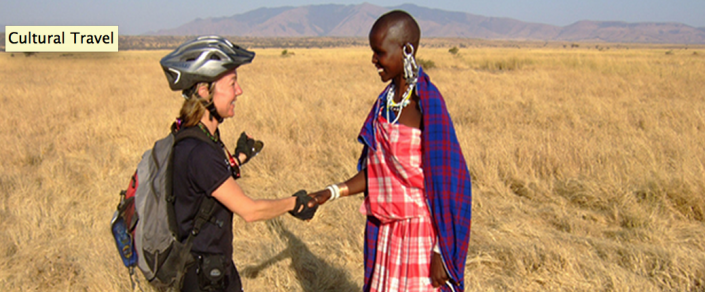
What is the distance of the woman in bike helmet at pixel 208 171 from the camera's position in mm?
1722

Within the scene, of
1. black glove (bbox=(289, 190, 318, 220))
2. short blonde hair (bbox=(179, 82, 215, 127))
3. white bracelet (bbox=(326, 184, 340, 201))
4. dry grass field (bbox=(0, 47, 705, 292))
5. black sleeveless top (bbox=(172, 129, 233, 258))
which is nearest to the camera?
black sleeveless top (bbox=(172, 129, 233, 258))

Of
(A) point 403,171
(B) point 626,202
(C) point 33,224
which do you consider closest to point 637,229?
(B) point 626,202

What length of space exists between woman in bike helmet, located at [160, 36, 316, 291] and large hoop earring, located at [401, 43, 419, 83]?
0.66 m

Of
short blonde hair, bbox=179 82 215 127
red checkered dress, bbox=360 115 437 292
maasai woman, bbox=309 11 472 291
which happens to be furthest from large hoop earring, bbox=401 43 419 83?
short blonde hair, bbox=179 82 215 127

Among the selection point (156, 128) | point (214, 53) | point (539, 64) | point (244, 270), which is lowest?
point (244, 270)

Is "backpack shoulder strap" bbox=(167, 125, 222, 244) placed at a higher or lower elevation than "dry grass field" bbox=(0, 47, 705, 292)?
higher

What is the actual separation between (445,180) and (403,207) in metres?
0.23

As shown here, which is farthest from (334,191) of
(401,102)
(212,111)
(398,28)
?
(398,28)

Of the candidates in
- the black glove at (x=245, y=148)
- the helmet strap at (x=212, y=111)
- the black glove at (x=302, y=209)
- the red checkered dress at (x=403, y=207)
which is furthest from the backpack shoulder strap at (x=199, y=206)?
the red checkered dress at (x=403, y=207)

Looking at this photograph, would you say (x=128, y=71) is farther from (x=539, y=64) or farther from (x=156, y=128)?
(x=539, y=64)

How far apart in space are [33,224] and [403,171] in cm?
374

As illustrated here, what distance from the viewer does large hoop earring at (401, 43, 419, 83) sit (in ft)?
6.10

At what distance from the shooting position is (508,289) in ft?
10.6

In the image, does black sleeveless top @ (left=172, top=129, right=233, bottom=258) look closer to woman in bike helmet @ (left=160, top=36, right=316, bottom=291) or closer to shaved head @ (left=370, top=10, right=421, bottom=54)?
woman in bike helmet @ (left=160, top=36, right=316, bottom=291)
